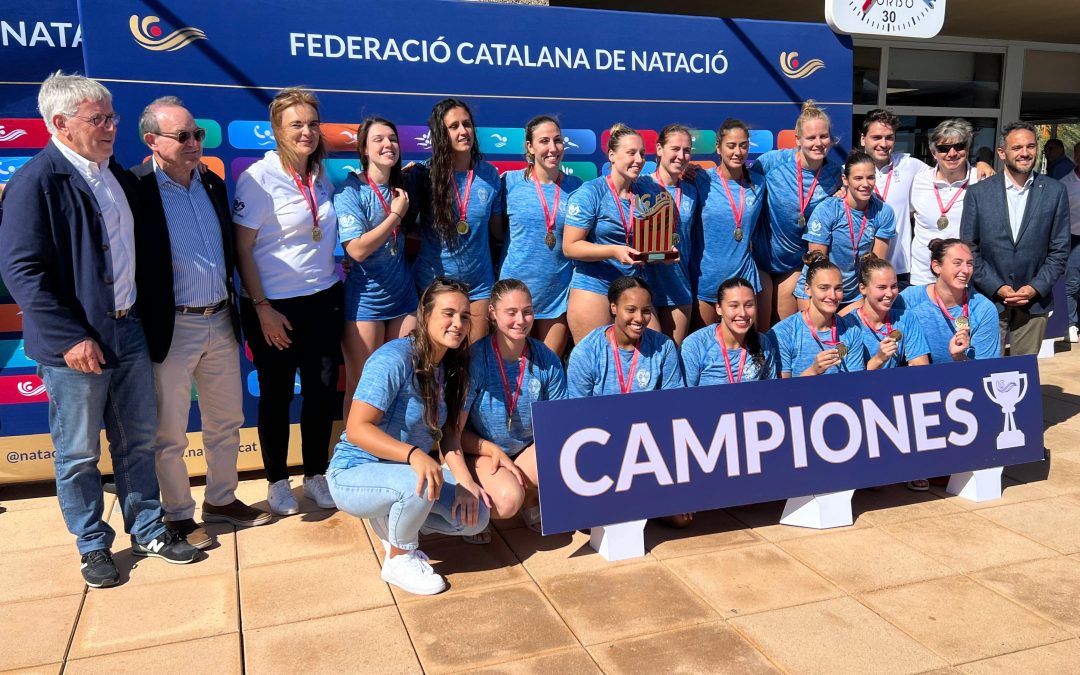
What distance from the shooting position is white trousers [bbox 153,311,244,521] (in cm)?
335

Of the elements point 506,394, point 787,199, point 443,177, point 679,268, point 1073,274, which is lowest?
point 506,394

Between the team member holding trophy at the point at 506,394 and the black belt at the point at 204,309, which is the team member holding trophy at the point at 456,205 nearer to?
the team member holding trophy at the point at 506,394

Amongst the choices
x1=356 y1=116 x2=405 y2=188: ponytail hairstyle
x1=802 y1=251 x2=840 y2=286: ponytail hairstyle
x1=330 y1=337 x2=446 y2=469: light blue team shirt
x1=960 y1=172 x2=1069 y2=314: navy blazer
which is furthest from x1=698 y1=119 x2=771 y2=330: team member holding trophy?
x1=330 y1=337 x2=446 y2=469: light blue team shirt

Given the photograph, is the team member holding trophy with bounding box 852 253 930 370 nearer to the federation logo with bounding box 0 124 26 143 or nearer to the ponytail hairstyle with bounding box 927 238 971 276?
the ponytail hairstyle with bounding box 927 238 971 276

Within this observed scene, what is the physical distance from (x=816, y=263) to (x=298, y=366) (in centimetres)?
244

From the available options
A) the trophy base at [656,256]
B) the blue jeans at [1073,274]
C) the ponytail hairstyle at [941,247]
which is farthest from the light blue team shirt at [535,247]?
the blue jeans at [1073,274]

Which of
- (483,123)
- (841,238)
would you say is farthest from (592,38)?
(841,238)

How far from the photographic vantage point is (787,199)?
4.23 metres

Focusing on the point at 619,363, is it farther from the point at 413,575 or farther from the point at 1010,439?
the point at 1010,439

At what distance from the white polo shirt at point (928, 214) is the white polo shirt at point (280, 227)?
3.34 m

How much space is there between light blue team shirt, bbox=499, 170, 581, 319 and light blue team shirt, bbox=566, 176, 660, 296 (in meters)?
0.07

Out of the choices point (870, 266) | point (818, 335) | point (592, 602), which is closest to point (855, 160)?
point (870, 266)

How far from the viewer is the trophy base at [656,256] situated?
372 cm

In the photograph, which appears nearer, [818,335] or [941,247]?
[818,335]
